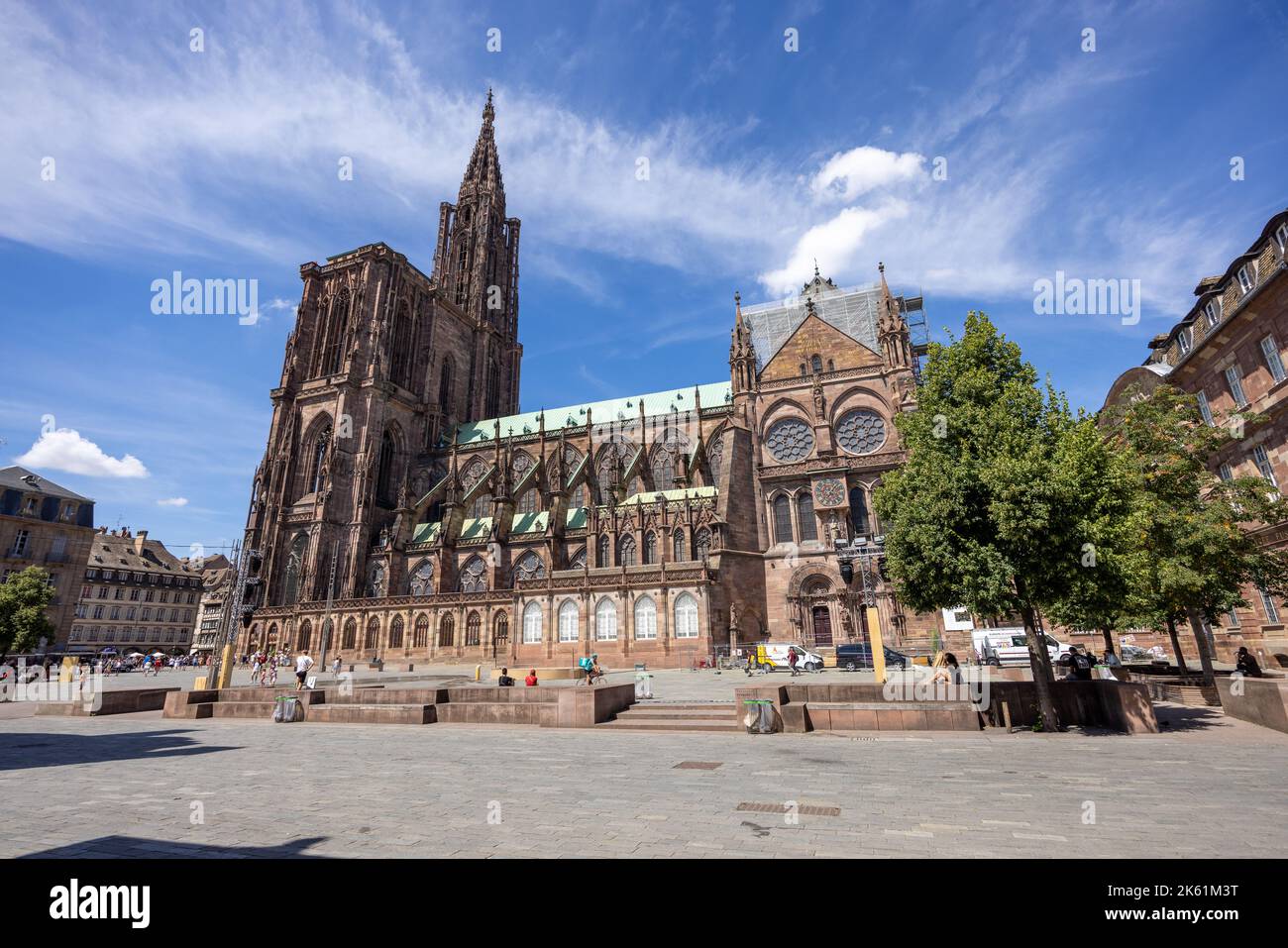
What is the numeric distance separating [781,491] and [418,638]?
92.0 feet

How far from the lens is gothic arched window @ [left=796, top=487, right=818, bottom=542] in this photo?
39219 millimetres

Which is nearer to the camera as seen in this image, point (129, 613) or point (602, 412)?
point (602, 412)

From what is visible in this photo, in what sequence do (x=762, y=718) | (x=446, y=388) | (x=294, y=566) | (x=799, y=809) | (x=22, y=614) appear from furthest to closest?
1. (x=446, y=388)
2. (x=294, y=566)
3. (x=22, y=614)
4. (x=762, y=718)
5. (x=799, y=809)

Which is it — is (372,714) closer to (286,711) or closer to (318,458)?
(286,711)

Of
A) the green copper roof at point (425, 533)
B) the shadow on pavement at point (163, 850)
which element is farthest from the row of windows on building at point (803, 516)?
the shadow on pavement at point (163, 850)

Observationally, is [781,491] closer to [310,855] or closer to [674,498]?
[674,498]

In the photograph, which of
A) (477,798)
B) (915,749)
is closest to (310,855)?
(477,798)

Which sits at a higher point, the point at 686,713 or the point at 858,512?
the point at 858,512

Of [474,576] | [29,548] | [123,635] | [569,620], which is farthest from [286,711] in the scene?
[123,635]

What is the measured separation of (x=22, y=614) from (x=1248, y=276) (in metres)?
60.9

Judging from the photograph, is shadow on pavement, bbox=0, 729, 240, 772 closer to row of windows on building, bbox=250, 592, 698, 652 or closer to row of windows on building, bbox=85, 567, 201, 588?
row of windows on building, bbox=250, 592, 698, 652

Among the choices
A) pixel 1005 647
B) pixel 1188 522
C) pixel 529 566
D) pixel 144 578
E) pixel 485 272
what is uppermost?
pixel 485 272

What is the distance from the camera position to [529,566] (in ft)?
150

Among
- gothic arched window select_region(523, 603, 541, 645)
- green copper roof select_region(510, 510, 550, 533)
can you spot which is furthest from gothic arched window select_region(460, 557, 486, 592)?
gothic arched window select_region(523, 603, 541, 645)
